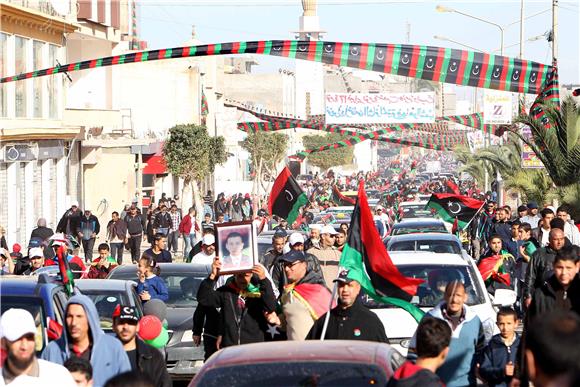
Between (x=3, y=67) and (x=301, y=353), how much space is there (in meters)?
27.5

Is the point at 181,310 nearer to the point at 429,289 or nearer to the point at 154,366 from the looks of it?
the point at 429,289

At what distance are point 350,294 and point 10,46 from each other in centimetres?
2645

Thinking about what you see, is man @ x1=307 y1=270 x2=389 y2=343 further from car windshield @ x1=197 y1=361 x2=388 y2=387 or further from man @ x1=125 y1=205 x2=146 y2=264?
man @ x1=125 y1=205 x2=146 y2=264

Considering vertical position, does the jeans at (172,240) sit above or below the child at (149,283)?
below

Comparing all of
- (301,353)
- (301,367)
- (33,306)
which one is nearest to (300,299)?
(33,306)

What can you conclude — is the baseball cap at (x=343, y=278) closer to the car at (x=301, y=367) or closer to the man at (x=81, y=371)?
the car at (x=301, y=367)

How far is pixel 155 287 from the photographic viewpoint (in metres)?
14.6

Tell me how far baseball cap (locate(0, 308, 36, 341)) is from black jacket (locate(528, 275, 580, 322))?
4.46 metres

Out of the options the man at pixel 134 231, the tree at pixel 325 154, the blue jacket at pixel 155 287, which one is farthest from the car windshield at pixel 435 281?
the tree at pixel 325 154

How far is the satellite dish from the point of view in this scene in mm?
38559

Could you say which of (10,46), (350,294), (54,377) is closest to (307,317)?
(350,294)

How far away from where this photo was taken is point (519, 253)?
18141mm

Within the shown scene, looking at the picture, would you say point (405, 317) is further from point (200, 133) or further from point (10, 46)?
point (200, 133)

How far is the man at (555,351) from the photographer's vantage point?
3.88 m
